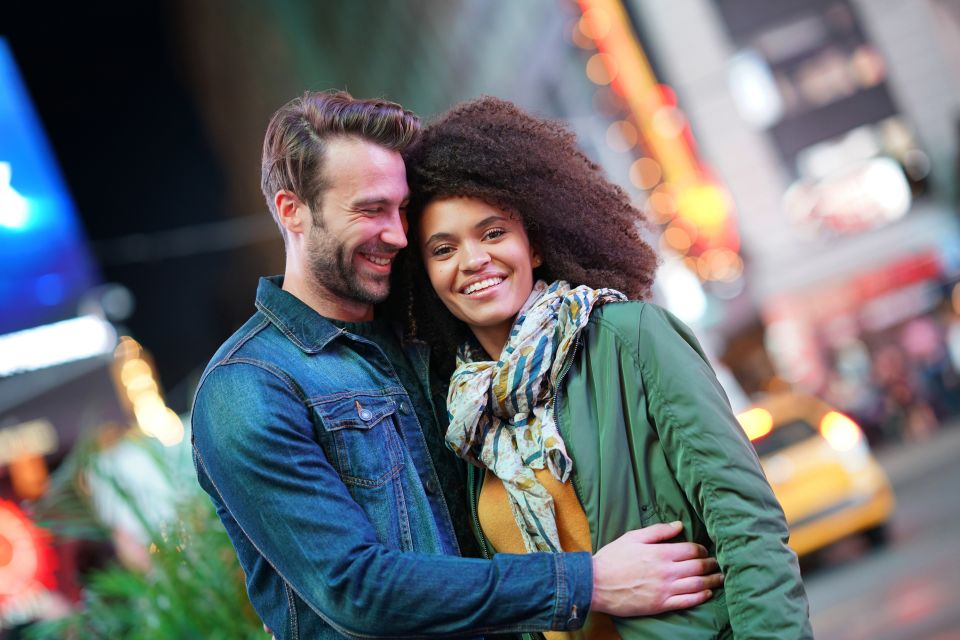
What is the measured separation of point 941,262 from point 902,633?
19068 mm

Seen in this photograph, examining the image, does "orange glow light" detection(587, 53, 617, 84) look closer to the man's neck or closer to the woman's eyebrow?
the woman's eyebrow

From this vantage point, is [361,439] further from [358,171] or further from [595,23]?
[595,23]

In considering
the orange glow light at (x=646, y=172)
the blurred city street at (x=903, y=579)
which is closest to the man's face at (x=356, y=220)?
the blurred city street at (x=903, y=579)

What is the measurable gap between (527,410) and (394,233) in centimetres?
63

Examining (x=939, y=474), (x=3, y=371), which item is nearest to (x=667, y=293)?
(x=939, y=474)

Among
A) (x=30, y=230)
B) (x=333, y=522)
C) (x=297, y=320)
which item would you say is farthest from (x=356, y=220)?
(x=30, y=230)

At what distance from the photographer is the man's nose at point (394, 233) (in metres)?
2.80

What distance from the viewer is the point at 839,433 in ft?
30.4

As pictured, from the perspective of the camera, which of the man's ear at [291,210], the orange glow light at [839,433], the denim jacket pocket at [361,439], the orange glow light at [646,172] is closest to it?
the denim jacket pocket at [361,439]

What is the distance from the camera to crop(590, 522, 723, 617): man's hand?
2.38 metres

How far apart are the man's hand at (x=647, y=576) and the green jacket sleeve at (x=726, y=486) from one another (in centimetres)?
9

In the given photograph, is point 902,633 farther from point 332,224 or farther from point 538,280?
point 332,224

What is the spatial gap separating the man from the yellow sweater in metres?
0.11

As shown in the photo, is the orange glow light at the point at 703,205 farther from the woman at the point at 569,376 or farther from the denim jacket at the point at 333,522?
the denim jacket at the point at 333,522
